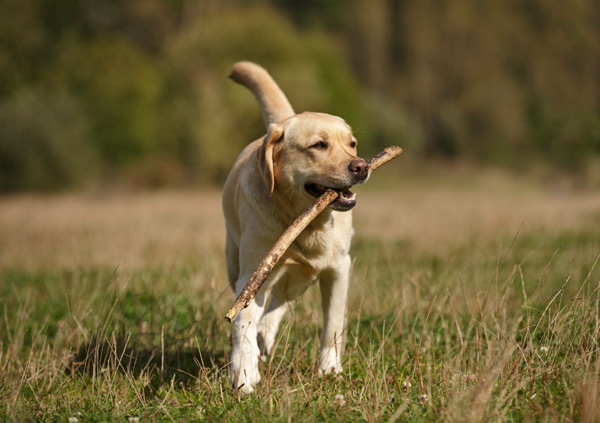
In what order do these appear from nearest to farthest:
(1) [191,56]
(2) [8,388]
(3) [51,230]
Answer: (2) [8,388] < (3) [51,230] < (1) [191,56]

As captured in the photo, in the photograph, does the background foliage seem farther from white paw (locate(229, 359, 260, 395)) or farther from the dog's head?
white paw (locate(229, 359, 260, 395))

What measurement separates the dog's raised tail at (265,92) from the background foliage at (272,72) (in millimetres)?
8101

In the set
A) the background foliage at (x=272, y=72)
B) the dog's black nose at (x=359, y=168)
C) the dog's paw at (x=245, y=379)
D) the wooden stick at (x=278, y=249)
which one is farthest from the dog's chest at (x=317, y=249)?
the background foliage at (x=272, y=72)

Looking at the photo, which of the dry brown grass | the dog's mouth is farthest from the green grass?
the dry brown grass

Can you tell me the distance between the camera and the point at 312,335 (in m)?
4.45

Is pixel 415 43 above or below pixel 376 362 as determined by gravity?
above

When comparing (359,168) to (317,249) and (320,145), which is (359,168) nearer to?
(320,145)

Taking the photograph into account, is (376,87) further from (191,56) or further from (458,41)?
(191,56)

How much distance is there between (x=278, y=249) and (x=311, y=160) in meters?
0.71

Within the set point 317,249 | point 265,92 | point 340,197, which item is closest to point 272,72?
point 265,92

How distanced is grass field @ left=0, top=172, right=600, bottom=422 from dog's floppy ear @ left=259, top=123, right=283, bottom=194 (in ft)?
2.71

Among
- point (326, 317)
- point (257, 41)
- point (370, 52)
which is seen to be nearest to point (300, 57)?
point (257, 41)

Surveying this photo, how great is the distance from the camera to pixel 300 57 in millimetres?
26891

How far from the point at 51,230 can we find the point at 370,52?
121 feet
